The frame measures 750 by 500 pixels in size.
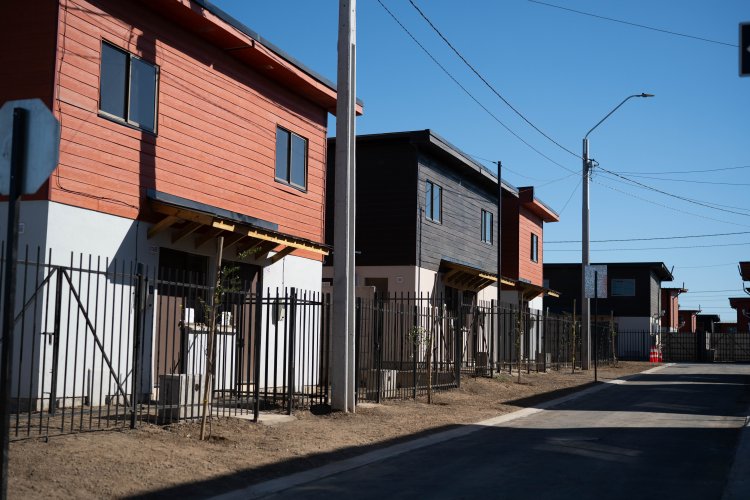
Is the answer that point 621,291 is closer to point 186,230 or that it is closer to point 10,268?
point 186,230

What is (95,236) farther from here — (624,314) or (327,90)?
(624,314)

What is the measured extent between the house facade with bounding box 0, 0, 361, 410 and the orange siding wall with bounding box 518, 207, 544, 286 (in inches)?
777

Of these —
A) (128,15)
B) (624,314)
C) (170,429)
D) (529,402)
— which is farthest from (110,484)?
(624,314)

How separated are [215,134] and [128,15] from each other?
3044 mm

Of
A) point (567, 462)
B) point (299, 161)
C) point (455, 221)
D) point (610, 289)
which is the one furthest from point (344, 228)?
point (610, 289)

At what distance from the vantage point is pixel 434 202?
28234mm

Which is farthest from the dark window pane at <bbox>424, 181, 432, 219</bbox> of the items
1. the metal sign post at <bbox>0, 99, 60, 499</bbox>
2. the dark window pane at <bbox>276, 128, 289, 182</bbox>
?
the metal sign post at <bbox>0, 99, 60, 499</bbox>

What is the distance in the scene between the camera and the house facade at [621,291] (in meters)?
57.8


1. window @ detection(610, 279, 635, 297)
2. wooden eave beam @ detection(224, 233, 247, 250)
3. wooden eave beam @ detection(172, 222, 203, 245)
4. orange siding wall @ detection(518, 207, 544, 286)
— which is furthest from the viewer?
window @ detection(610, 279, 635, 297)

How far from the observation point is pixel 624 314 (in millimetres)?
58656

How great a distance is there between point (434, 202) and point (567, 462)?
18207mm

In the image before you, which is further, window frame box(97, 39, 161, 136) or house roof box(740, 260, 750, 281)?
house roof box(740, 260, 750, 281)

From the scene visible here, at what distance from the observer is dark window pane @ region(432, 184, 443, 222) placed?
28156 millimetres

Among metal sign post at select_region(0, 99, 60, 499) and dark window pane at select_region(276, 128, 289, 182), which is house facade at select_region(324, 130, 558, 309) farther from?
metal sign post at select_region(0, 99, 60, 499)
